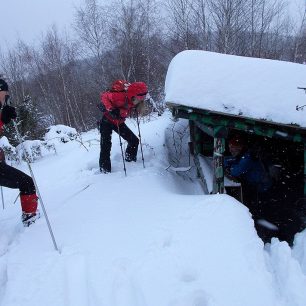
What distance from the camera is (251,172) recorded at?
5523 millimetres

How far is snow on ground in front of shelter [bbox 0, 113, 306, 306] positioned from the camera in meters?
2.67

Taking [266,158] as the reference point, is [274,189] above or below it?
below

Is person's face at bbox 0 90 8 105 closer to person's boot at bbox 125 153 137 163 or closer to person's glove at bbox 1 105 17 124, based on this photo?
person's glove at bbox 1 105 17 124

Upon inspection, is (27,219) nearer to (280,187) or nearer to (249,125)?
(249,125)

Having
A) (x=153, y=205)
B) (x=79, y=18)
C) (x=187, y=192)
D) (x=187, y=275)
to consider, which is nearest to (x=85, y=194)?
(x=153, y=205)

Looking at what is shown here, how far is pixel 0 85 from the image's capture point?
3.79 m

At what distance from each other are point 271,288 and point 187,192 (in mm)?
3593

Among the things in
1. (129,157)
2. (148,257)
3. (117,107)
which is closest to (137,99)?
(117,107)

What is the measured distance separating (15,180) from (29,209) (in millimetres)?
458

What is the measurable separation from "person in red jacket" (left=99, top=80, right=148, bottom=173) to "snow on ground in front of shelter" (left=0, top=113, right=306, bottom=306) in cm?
131

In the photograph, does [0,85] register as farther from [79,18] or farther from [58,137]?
[79,18]

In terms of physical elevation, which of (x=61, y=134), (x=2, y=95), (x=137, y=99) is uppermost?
(x=2, y=95)

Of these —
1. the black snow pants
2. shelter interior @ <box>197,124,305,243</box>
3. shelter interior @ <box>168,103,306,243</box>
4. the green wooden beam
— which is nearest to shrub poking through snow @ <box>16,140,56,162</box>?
shelter interior @ <box>168,103,306,243</box>

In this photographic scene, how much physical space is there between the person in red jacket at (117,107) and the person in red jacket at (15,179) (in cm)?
195
